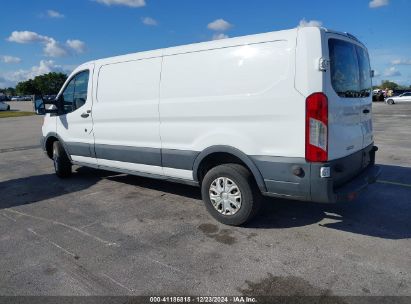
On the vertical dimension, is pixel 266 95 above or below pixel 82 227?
above

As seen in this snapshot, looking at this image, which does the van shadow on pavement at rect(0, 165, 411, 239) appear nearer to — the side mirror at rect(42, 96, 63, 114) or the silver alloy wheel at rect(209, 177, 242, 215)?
the silver alloy wheel at rect(209, 177, 242, 215)

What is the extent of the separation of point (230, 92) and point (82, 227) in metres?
2.58

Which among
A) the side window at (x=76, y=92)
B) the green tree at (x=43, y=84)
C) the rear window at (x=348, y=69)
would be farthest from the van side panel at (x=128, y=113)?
the green tree at (x=43, y=84)

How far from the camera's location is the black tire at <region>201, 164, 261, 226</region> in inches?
166

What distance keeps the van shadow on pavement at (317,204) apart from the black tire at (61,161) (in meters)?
0.18

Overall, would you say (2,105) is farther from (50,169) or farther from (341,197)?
(341,197)

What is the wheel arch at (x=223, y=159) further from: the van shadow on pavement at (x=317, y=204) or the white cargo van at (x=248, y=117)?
the van shadow on pavement at (x=317, y=204)

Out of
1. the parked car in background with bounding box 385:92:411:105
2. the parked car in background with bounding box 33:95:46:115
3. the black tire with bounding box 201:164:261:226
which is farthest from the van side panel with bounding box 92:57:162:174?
the parked car in background with bounding box 385:92:411:105

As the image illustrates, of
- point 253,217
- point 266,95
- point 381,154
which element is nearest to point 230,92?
point 266,95

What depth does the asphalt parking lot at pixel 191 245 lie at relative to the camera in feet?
10.4

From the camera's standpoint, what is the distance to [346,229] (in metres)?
4.30

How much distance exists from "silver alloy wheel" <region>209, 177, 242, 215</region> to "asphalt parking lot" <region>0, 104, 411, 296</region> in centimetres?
25

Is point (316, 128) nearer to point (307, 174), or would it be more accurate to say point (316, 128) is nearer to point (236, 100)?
point (307, 174)

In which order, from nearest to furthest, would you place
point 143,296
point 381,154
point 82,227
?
point 143,296 < point 82,227 < point 381,154
